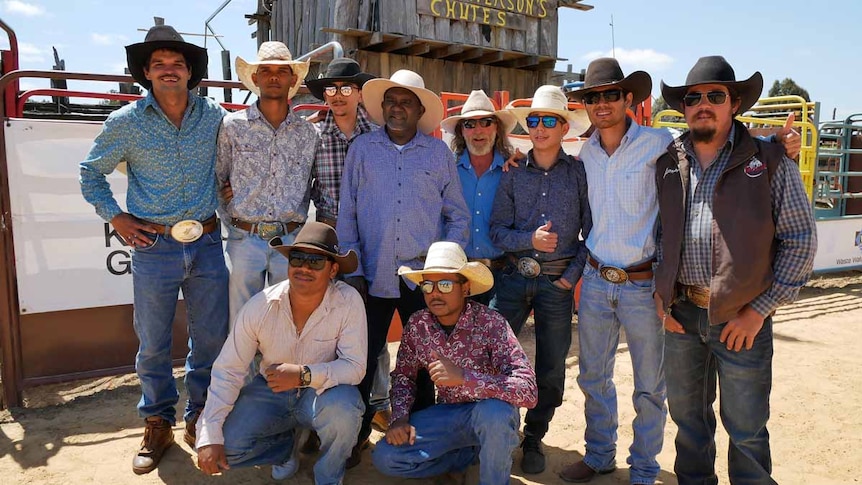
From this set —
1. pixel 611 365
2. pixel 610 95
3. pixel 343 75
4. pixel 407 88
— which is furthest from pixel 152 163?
pixel 611 365

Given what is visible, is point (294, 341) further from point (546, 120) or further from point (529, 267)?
point (546, 120)

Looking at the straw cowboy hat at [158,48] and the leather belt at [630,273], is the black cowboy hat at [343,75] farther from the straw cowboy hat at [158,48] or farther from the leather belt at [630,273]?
the leather belt at [630,273]

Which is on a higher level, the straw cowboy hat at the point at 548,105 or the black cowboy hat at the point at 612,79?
the black cowboy hat at the point at 612,79

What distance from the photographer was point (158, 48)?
11.1 ft

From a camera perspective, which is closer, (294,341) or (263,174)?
(294,341)

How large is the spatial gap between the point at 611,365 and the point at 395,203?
1456 mm

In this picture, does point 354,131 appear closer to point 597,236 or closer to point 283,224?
point 283,224

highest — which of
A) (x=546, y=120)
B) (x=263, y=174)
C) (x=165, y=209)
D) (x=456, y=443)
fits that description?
(x=546, y=120)

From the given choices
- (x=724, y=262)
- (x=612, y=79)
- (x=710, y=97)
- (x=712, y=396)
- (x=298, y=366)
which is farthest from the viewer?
(x=612, y=79)

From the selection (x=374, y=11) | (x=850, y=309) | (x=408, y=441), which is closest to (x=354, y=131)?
(x=408, y=441)

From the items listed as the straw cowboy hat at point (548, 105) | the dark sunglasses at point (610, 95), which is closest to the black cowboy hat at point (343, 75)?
the straw cowboy hat at point (548, 105)

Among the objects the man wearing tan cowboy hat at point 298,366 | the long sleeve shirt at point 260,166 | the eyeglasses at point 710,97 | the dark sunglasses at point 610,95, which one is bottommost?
the man wearing tan cowboy hat at point 298,366

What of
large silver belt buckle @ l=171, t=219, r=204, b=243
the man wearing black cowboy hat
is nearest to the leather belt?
the man wearing black cowboy hat

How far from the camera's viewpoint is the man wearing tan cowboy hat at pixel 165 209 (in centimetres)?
337
